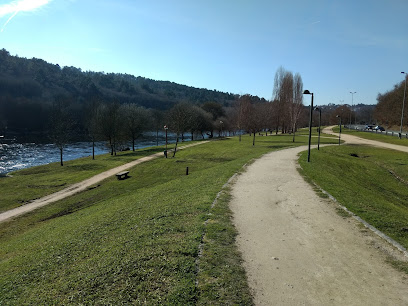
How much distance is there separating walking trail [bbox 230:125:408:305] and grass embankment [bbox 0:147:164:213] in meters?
18.9

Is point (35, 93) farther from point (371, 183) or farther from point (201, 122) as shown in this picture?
point (371, 183)

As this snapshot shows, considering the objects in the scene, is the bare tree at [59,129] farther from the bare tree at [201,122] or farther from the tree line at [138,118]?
the bare tree at [201,122]

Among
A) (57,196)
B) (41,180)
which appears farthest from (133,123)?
(57,196)

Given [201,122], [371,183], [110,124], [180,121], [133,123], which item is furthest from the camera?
[201,122]

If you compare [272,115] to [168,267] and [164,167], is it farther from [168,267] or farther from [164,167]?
[168,267]

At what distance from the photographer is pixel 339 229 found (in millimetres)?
8297

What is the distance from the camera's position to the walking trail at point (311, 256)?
5062 millimetres

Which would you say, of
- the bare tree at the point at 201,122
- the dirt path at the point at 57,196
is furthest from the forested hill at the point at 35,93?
the dirt path at the point at 57,196

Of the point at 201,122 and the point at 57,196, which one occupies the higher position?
the point at 201,122

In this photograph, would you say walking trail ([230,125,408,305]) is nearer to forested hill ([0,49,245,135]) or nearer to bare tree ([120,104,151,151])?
bare tree ([120,104,151,151])

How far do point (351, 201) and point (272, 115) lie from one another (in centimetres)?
5944

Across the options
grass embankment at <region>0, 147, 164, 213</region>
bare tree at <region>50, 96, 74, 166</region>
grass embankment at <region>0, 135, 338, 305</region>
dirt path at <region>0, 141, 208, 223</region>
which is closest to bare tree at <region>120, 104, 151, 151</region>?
bare tree at <region>50, 96, 74, 166</region>

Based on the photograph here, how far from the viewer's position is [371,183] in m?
21.8

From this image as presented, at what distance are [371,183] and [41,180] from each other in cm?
2970
